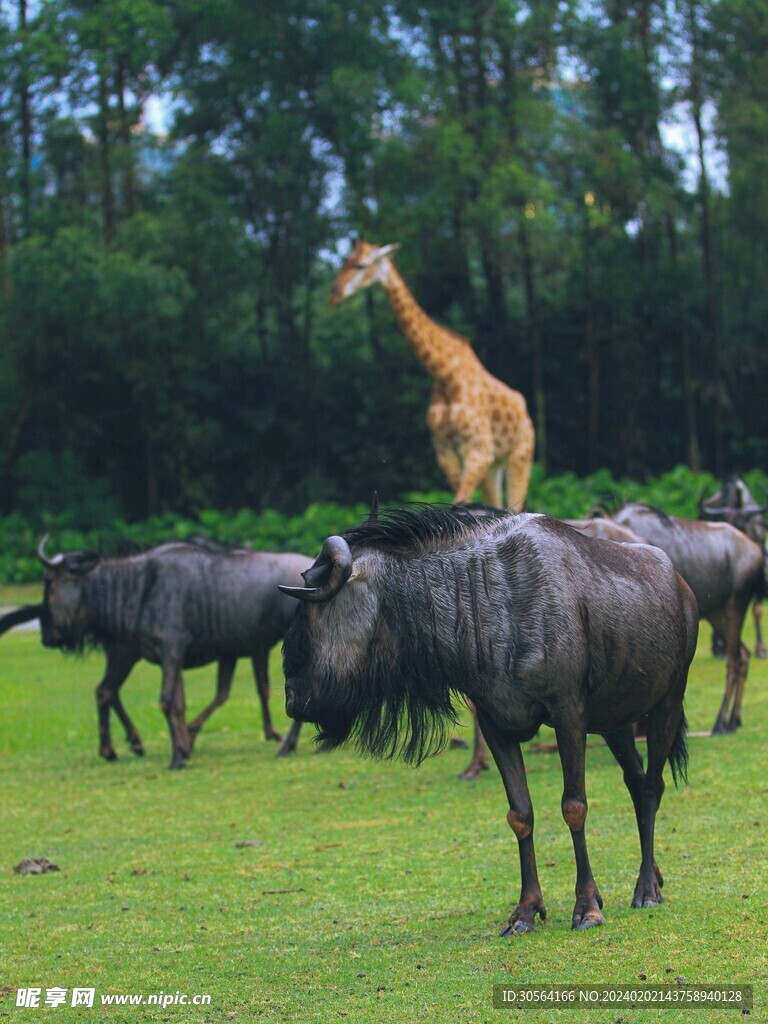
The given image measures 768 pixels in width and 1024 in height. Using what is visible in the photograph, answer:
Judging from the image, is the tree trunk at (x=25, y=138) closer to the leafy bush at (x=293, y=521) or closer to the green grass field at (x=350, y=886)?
the leafy bush at (x=293, y=521)

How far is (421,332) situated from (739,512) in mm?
5865

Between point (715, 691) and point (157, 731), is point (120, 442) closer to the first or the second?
point (157, 731)

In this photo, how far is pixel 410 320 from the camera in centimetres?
2041

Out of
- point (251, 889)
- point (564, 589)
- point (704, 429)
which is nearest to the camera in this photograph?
point (564, 589)

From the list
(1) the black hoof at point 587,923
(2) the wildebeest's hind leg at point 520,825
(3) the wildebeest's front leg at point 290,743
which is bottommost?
(3) the wildebeest's front leg at point 290,743

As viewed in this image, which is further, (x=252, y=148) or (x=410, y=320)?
(x=252, y=148)

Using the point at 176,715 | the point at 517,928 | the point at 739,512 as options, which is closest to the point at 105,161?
the point at 739,512

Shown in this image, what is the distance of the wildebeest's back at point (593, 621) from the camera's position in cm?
630

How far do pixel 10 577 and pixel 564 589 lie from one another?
27232 mm

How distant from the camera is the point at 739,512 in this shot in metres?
16.6

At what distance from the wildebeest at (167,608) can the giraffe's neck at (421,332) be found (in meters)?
6.85

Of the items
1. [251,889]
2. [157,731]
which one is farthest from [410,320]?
[251,889]

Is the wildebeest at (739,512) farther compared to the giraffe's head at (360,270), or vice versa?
the giraffe's head at (360,270)

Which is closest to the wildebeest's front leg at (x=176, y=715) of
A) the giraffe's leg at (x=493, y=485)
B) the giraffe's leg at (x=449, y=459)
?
the giraffe's leg at (x=449, y=459)
